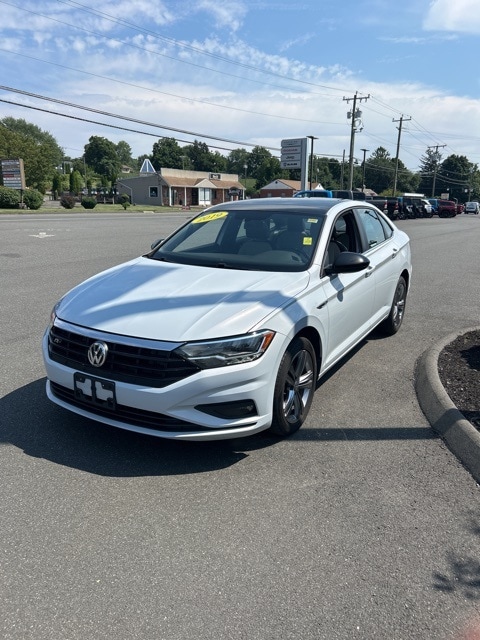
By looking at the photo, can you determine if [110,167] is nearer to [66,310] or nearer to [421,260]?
[421,260]

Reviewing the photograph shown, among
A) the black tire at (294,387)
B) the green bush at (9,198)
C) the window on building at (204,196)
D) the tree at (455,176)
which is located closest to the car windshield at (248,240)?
the black tire at (294,387)

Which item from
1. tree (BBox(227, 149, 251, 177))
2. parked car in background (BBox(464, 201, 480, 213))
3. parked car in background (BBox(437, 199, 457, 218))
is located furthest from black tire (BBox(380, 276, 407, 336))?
tree (BBox(227, 149, 251, 177))

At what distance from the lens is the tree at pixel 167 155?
131m

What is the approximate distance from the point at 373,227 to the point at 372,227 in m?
0.05

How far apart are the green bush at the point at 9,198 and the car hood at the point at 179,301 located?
37.3 m

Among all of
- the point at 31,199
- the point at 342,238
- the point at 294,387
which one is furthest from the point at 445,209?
the point at 294,387

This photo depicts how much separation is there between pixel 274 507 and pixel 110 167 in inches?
5714

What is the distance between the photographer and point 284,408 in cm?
347

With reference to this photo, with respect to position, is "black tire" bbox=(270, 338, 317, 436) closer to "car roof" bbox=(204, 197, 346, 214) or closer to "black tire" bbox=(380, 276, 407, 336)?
"car roof" bbox=(204, 197, 346, 214)

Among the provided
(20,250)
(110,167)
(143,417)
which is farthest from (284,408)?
(110,167)

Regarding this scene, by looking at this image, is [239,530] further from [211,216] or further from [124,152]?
[124,152]

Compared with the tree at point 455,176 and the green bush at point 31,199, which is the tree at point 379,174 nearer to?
the tree at point 455,176

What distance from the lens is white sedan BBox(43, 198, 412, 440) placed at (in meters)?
3.00

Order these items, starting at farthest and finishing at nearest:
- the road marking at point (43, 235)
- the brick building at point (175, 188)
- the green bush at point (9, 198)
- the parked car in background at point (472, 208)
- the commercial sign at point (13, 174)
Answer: the parked car in background at point (472, 208)
the brick building at point (175, 188)
the commercial sign at point (13, 174)
the green bush at point (9, 198)
the road marking at point (43, 235)
